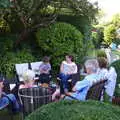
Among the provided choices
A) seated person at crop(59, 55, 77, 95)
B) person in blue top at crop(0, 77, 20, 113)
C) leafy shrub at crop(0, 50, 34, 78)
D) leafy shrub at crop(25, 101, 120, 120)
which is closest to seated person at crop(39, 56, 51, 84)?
seated person at crop(59, 55, 77, 95)

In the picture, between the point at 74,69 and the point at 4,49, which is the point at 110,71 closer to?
the point at 74,69

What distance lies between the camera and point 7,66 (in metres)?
11.6

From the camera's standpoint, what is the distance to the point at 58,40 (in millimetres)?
12289

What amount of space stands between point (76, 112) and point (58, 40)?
883cm

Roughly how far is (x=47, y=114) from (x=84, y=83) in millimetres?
2551

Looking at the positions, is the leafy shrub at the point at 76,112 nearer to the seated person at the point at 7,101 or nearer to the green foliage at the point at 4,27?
the seated person at the point at 7,101

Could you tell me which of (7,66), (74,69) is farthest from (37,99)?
(7,66)

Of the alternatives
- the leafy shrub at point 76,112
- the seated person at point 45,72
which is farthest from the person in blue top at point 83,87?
the seated person at point 45,72

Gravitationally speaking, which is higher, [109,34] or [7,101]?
[109,34]

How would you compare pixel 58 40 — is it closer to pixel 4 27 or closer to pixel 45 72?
pixel 4 27

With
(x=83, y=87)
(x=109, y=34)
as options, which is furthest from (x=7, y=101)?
(x=109, y=34)

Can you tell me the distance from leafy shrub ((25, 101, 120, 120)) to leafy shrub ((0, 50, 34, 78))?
7.64 meters

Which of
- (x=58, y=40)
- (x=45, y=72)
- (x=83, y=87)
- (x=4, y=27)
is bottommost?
(x=45, y=72)

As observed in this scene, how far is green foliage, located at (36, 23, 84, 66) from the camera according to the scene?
481 inches
